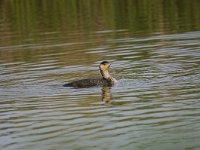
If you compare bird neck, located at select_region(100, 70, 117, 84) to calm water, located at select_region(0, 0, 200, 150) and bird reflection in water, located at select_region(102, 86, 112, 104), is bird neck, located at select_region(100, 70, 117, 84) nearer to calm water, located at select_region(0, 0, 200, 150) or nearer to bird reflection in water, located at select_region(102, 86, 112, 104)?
calm water, located at select_region(0, 0, 200, 150)

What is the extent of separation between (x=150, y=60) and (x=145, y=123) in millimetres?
10855

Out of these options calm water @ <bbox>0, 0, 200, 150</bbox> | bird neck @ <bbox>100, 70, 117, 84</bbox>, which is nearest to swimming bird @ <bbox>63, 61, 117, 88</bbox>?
bird neck @ <bbox>100, 70, 117, 84</bbox>

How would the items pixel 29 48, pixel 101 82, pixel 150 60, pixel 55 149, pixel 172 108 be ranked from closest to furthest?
pixel 55 149 < pixel 172 108 < pixel 101 82 < pixel 150 60 < pixel 29 48

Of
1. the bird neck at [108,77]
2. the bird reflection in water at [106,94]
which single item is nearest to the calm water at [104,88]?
the bird reflection in water at [106,94]

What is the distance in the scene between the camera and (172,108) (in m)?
17.5

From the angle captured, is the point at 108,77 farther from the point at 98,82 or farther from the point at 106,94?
the point at 106,94

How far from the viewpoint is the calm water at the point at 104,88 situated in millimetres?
14812

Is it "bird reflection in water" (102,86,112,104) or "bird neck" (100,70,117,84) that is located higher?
"bird neck" (100,70,117,84)

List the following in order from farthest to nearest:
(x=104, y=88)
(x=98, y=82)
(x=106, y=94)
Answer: (x=98, y=82) → (x=104, y=88) → (x=106, y=94)

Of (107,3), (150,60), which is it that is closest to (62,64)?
(150,60)

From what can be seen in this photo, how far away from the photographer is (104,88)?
72.3ft

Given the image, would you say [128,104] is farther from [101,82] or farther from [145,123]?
[101,82]

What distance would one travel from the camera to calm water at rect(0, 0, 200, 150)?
48.6 feet

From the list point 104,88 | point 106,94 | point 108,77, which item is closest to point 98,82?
point 108,77
